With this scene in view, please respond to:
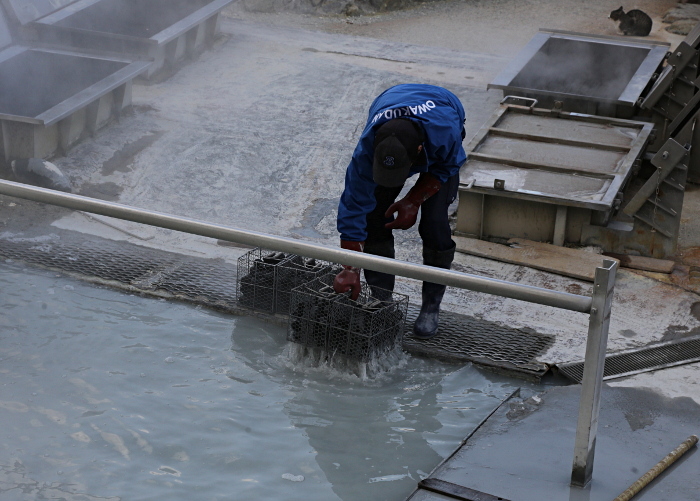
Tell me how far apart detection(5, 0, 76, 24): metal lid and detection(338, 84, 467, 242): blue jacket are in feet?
17.0

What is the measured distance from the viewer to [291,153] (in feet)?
→ 20.9

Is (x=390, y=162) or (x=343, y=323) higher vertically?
(x=390, y=162)

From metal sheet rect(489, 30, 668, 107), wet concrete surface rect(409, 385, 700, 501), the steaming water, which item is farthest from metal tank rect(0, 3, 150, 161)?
wet concrete surface rect(409, 385, 700, 501)

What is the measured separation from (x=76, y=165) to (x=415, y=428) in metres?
3.78

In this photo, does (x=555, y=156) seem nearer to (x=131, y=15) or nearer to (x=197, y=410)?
(x=197, y=410)

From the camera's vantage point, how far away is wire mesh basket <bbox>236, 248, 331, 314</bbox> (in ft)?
13.4

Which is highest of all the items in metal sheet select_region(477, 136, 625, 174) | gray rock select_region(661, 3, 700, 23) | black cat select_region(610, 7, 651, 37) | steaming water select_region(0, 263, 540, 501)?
gray rock select_region(661, 3, 700, 23)

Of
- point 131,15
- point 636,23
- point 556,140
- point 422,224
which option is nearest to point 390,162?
point 422,224

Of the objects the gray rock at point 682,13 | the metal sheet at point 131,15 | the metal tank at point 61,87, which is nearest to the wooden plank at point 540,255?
the metal tank at point 61,87

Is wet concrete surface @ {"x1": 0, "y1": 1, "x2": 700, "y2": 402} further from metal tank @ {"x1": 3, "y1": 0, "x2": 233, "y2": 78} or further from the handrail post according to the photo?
the handrail post

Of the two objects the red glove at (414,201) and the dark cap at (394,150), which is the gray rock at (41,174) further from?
the dark cap at (394,150)

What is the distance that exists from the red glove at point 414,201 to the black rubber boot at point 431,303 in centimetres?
33

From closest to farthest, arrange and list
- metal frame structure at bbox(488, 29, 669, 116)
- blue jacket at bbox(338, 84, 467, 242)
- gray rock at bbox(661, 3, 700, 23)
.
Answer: blue jacket at bbox(338, 84, 467, 242) → metal frame structure at bbox(488, 29, 669, 116) → gray rock at bbox(661, 3, 700, 23)

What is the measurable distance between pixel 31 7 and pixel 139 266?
Answer: 442 centimetres
